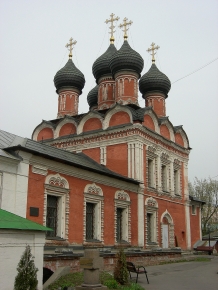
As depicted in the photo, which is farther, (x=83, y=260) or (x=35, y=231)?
(x=35, y=231)

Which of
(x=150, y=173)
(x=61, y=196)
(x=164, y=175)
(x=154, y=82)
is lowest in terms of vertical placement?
(x=61, y=196)

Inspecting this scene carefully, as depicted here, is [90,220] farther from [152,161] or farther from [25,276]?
[25,276]

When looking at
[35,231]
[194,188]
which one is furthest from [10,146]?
[194,188]

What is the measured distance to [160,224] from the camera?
1802cm

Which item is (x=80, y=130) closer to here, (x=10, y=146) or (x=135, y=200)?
(x=135, y=200)

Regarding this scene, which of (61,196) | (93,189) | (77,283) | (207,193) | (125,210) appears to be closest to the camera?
(77,283)

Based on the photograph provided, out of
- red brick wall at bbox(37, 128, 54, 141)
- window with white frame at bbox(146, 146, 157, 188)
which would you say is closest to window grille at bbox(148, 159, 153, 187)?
window with white frame at bbox(146, 146, 157, 188)

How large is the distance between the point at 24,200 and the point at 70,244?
2.68 m

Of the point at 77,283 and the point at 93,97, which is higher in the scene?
the point at 93,97

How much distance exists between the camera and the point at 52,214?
1238 cm

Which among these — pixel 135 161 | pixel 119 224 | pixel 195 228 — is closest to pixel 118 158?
pixel 135 161

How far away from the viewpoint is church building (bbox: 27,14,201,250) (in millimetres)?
12594

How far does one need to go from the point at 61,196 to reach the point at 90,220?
202 centimetres

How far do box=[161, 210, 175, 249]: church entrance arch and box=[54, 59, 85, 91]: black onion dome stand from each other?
8791 mm
